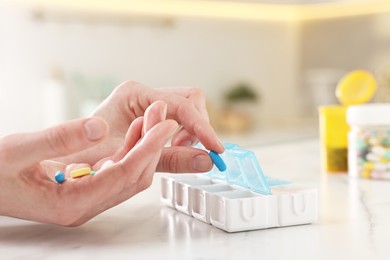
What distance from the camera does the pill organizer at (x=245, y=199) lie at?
0.77 metres

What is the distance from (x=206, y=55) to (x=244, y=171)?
219cm

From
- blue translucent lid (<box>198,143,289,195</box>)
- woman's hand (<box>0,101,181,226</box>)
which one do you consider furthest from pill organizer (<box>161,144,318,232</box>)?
woman's hand (<box>0,101,181,226</box>)

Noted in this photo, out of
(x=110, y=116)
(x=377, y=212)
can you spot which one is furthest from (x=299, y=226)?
(x=110, y=116)

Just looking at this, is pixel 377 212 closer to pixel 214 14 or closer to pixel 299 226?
pixel 299 226

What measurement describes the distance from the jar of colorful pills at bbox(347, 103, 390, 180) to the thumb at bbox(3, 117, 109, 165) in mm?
660

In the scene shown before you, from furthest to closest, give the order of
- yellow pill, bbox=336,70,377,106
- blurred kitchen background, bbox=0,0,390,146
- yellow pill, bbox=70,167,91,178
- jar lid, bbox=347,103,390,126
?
1. blurred kitchen background, bbox=0,0,390,146
2. yellow pill, bbox=336,70,377,106
3. jar lid, bbox=347,103,390,126
4. yellow pill, bbox=70,167,91,178

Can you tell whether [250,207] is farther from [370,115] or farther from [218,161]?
[370,115]

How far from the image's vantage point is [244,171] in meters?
0.84

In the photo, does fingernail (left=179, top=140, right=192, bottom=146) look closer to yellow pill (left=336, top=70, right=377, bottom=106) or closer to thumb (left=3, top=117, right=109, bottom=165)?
thumb (left=3, top=117, right=109, bottom=165)

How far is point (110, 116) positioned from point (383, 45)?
2.33 metres

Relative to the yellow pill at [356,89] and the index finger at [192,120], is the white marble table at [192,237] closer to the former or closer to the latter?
the index finger at [192,120]

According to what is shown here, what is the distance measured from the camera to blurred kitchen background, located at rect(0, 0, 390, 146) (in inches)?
95.4

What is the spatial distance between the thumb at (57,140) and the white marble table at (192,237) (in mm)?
112

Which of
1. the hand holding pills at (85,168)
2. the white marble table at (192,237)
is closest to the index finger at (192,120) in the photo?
the hand holding pills at (85,168)
